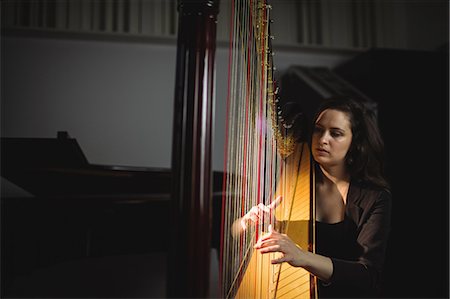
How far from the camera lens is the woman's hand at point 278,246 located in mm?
1438

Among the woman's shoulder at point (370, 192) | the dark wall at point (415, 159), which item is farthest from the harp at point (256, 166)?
the dark wall at point (415, 159)

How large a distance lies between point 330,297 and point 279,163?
1.62 ft

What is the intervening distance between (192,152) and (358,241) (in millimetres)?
1091

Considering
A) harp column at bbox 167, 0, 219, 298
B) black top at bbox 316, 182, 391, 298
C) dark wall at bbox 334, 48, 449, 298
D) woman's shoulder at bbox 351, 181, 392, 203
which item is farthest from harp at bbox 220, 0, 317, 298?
dark wall at bbox 334, 48, 449, 298

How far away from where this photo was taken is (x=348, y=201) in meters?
1.86

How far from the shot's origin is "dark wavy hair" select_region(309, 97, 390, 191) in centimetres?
191

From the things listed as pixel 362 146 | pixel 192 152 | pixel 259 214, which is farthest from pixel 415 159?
pixel 192 152

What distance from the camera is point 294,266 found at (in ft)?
5.26

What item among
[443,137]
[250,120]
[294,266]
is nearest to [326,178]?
[294,266]

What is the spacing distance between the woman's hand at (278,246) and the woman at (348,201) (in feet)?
0.81

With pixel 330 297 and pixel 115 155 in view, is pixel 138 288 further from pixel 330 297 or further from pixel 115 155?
pixel 330 297

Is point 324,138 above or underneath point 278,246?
above

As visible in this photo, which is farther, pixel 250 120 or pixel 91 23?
pixel 91 23

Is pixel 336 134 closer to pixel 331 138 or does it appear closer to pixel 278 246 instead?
pixel 331 138
